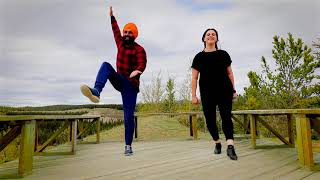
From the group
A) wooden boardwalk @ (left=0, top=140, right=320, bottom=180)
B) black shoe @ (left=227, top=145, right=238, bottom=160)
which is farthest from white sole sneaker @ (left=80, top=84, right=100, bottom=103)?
black shoe @ (left=227, top=145, right=238, bottom=160)

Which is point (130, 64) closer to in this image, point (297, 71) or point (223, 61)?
point (223, 61)

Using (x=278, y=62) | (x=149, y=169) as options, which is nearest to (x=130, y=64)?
(x=149, y=169)

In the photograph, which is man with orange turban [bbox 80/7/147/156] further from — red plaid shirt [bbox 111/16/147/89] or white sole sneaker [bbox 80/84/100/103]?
white sole sneaker [bbox 80/84/100/103]

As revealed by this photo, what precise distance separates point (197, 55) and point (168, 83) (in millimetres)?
15414

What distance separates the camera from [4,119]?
246cm

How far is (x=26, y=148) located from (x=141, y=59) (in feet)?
6.04

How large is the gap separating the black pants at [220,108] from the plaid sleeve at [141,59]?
0.87 metres

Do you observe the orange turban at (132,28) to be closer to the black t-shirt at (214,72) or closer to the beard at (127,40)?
the beard at (127,40)

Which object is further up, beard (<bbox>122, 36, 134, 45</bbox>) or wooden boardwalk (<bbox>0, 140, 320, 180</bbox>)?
beard (<bbox>122, 36, 134, 45</bbox>)

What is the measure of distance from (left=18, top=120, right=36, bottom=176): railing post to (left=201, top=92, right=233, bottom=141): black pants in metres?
2.07

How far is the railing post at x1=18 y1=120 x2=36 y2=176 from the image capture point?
288 centimetres

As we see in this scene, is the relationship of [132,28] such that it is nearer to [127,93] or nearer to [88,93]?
[127,93]

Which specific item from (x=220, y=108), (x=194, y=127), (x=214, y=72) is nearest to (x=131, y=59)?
(x=214, y=72)

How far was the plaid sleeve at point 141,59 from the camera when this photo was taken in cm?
403
